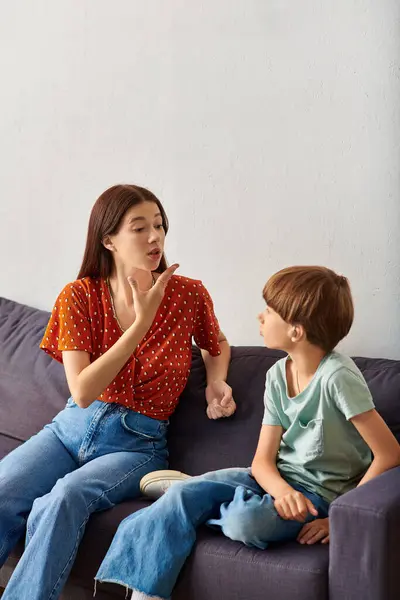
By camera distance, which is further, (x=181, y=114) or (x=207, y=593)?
(x=181, y=114)

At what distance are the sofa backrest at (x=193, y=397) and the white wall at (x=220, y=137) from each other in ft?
0.88

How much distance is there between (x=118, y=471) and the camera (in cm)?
227

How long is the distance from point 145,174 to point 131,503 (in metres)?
1.20

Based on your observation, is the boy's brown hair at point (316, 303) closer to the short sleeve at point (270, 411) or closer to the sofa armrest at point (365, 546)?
the short sleeve at point (270, 411)

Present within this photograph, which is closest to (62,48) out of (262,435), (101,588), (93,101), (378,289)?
(93,101)

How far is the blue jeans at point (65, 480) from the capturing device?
2049mm

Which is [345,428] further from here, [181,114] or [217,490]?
[181,114]

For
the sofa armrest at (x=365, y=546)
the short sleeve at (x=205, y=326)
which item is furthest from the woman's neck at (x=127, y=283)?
the sofa armrest at (x=365, y=546)

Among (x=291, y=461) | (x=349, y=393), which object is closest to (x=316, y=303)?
(x=349, y=393)

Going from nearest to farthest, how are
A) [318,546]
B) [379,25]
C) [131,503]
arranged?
[318,546] < [131,503] < [379,25]

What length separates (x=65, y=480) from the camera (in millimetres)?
2178

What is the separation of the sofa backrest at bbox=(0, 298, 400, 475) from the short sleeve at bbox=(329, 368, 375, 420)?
0.23 m

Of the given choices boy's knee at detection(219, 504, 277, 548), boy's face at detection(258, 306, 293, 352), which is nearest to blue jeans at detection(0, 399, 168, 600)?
boy's knee at detection(219, 504, 277, 548)

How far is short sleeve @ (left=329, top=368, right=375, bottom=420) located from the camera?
1.99 m
